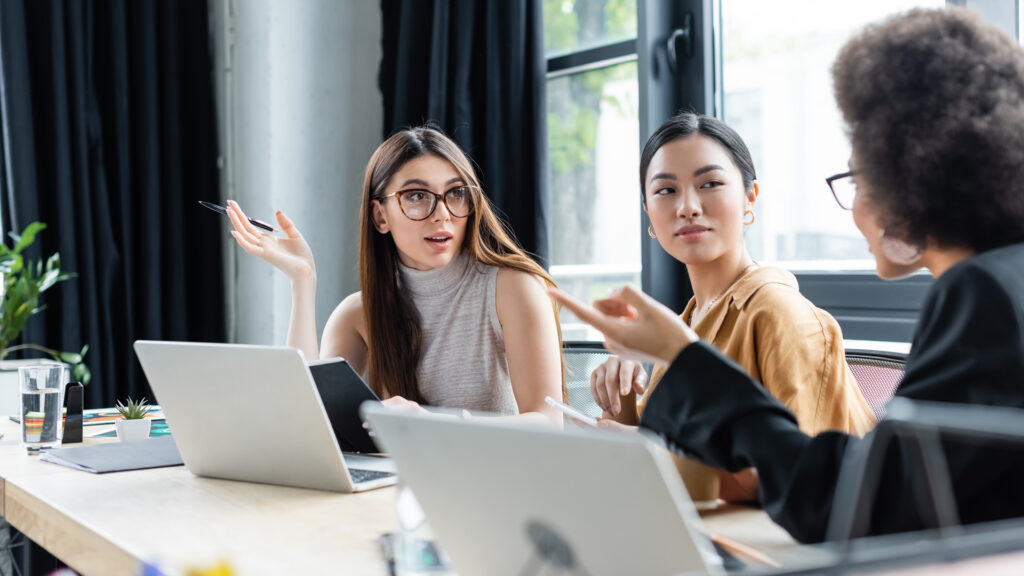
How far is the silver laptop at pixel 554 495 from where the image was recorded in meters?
0.57

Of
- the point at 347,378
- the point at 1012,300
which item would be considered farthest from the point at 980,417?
the point at 347,378

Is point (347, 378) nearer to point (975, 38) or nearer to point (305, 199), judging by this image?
point (975, 38)

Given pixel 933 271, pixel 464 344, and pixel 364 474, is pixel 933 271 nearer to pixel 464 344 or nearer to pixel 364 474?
pixel 364 474

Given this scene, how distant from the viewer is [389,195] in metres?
1.84

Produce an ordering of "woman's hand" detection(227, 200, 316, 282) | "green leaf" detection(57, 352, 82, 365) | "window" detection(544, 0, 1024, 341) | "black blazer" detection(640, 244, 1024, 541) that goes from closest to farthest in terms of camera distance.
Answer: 1. "black blazer" detection(640, 244, 1024, 541)
2. "woman's hand" detection(227, 200, 316, 282)
3. "window" detection(544, 0, 1024, 341)
4. "green leaf" detection(57, 352, 82, 365)

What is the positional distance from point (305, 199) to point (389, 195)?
146cm

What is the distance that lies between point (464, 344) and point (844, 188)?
0.99 metres

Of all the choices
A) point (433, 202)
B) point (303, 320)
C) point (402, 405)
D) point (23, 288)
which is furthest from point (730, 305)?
point (23, 288)

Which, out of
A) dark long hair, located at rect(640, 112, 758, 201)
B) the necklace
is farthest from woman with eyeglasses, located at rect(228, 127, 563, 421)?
dark long hair, located at rect(640, 112, 758, 201)

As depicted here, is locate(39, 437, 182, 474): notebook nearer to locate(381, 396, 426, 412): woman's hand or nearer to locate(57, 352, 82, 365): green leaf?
locate(381, 396, 426, 412): woman's hand

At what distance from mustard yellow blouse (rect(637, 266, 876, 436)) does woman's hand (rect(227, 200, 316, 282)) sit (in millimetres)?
987

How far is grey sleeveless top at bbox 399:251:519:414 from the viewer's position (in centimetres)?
179

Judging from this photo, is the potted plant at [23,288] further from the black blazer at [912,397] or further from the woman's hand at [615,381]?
the black blazer at [912,397]

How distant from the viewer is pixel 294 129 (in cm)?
318
